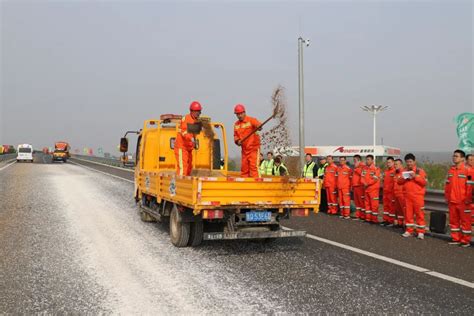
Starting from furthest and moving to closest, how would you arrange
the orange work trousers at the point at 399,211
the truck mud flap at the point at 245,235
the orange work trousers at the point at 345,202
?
the orange work trousers at the point at 345,202, the orange work trousers at the point at 399,211, the truck mud flap at the point at 245,235

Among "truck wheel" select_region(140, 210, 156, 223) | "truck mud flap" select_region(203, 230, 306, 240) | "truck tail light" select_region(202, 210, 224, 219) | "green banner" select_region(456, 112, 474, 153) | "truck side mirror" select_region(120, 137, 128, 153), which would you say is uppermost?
"green banner" select_region(456, 112, 474, 153)

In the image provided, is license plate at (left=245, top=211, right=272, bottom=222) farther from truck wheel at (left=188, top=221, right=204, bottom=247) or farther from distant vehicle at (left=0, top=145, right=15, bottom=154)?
distant vehicle at (left=0, top=145, right=15, bottom=154)

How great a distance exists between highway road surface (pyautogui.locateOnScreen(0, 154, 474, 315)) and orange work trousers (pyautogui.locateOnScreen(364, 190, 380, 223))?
0.81 metres

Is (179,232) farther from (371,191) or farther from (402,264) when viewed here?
(371,191)

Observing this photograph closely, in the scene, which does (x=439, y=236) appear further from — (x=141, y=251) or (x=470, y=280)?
(x=141, y=251)

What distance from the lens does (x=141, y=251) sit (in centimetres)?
666

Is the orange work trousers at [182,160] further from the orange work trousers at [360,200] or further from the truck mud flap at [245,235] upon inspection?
the orange work trousers at [360,200]

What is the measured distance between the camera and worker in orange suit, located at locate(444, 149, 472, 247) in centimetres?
734

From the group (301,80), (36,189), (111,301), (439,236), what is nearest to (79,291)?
(111,301)

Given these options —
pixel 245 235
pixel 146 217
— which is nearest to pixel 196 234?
pixel 245 235

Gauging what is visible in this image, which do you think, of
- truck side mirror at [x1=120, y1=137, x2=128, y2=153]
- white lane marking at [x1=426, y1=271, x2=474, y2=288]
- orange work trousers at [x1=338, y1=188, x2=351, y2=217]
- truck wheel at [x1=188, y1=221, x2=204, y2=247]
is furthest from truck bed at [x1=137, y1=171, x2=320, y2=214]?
orange work trousers at [x1=338, y1=188, x2=351, y2=217]

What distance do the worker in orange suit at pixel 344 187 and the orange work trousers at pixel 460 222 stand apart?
132 inches

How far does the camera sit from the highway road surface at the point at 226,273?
4305 mm

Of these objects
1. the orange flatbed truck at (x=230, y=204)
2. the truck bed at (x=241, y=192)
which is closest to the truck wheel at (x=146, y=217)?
the orange flatbed truck at (x=230, y=204)
